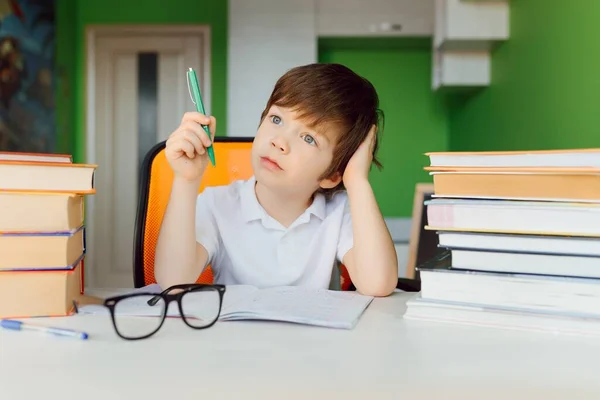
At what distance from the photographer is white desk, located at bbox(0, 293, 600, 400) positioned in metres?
0.48

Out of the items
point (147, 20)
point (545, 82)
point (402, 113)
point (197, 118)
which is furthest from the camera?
point (147, 20)

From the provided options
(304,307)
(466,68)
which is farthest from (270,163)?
(466,68)

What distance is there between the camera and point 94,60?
3928 millimetres

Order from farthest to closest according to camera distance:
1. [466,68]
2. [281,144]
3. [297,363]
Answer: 1. [466,68]
2. [281,144]
3. [297,363]

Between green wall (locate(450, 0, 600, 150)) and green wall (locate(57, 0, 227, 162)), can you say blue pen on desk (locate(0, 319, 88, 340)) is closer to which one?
green wall (locate(450, 0, 600, 150))

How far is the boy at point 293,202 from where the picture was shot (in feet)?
3.16

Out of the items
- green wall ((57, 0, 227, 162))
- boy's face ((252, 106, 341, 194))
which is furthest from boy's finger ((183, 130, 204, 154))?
green wall ((57, 0, 227, 162))

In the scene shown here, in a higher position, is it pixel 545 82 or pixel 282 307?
pixel 545 82

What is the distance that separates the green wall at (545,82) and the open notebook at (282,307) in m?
0.96

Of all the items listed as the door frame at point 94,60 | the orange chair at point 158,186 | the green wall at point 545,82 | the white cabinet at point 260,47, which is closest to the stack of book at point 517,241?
the orange chair at point 158,186

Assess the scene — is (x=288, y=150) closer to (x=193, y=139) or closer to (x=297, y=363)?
(x=193, y=139)

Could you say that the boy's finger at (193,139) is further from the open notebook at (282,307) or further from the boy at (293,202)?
the open notebook at (282,307)

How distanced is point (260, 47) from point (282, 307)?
2.63m

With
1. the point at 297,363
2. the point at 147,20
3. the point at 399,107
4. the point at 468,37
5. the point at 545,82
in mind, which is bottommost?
the point at 297,363
